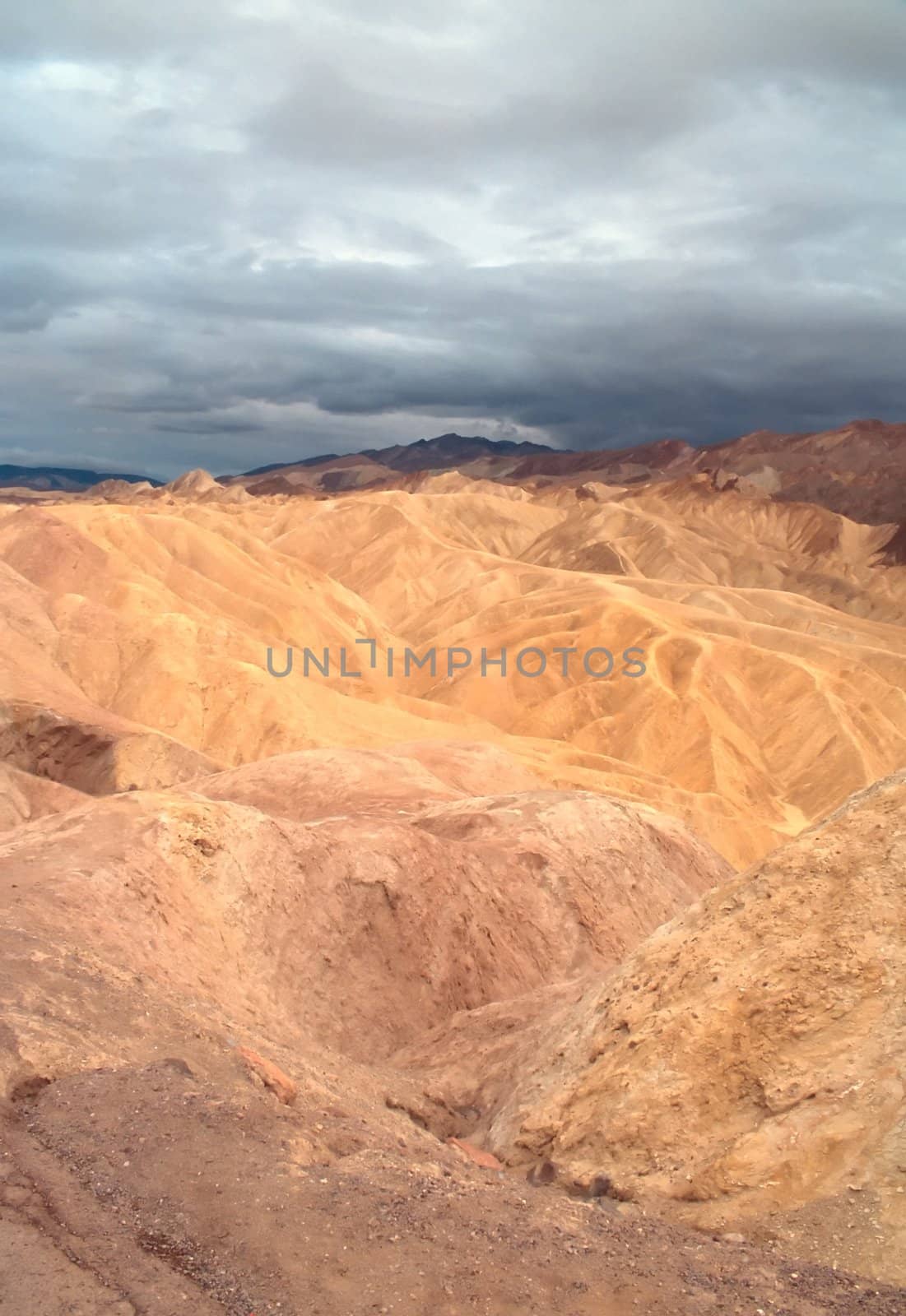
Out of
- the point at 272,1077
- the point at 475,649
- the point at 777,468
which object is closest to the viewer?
the point at 272,1077

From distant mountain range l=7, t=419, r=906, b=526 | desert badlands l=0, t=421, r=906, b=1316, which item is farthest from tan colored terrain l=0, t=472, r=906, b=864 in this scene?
distant mountain range l=7, t=419, r=906, b=526

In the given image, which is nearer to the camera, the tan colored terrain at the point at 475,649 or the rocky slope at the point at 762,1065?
the rocky slope at the point at 762,1065

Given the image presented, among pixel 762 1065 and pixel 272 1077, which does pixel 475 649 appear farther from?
pixel 762 1065

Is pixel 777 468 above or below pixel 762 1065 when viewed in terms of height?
above

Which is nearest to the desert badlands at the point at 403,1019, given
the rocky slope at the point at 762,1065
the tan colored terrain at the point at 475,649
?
the rocky slope at the point at 762,1065

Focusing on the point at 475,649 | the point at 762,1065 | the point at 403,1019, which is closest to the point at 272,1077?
the point at 762,1065

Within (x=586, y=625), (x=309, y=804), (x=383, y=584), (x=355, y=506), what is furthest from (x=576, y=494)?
(x=309, y=804)

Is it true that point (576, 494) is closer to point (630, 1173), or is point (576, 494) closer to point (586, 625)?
point (586, 625)

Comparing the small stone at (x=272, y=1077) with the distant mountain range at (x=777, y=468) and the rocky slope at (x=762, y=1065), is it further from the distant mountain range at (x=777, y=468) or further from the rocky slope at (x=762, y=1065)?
the distant mountain range at (x=777, y=468)

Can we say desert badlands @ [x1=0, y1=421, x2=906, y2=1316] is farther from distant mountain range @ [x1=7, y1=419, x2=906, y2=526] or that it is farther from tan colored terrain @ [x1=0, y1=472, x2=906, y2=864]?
distant mountain range @ [x1=7, y1=419, x2=906, y2=526]

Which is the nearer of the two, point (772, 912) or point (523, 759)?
point (772, 912)

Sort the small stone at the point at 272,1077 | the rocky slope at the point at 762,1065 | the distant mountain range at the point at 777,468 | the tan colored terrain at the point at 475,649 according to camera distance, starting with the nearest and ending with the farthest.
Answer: the rocky slope at the point at 762,1065 < the small stone at the point at 272,1077 < the tan colored terrain at the point at 475,649 < the distant mountain range at the point at 777,468
